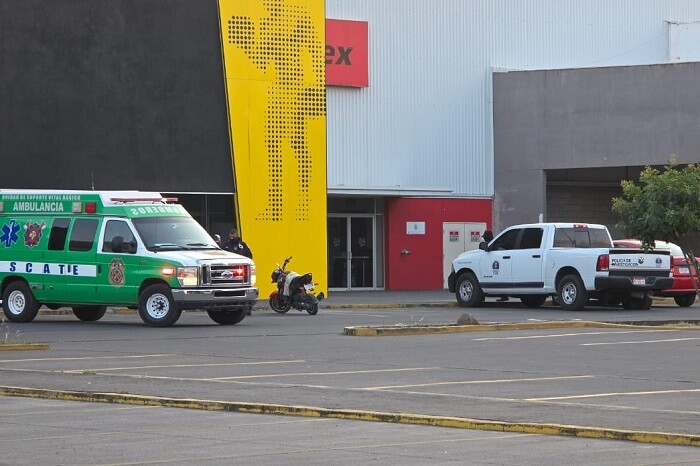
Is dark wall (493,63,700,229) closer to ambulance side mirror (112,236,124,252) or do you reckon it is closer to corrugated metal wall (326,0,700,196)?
corrugated metal wall (326,0,700,196)

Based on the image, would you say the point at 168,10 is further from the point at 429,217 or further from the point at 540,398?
the point at 540,398

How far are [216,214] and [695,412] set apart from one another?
2726 cm

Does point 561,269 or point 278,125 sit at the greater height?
point 278,125

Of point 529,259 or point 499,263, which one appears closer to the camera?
point 529,259

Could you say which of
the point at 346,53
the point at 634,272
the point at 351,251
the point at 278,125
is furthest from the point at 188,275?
the point at 351,251

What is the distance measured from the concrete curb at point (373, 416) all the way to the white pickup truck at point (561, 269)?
63.0 feet

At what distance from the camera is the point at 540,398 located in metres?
13.9

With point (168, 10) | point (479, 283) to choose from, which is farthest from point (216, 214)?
point (479, 283)

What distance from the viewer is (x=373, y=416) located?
12.4 m

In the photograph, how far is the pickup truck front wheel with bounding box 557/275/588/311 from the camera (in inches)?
1255

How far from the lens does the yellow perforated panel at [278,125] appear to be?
3866cm

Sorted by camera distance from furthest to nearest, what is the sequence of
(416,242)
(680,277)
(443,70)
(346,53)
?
(443,70) → (416,242) → (346,53) → (680,277)

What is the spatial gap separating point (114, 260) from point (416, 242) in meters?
21.5

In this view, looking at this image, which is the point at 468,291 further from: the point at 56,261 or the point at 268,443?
the point at 268,443
